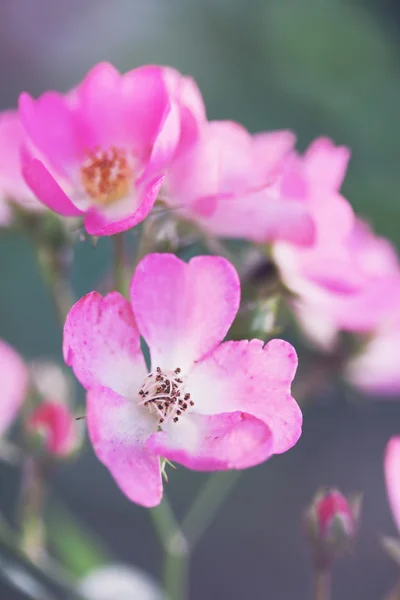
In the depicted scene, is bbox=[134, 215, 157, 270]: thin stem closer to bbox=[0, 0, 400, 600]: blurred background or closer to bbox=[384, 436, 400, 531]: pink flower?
bbox=[384, 436, 400, 531]: pink flower

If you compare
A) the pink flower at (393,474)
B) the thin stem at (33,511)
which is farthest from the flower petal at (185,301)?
the thin stem at (33,511)

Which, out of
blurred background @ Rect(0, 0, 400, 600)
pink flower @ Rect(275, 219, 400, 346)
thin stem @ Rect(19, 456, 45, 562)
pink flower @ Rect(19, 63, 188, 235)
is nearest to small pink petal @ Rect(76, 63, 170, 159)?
pink flower @ Rect(19, 63, 188, 235)

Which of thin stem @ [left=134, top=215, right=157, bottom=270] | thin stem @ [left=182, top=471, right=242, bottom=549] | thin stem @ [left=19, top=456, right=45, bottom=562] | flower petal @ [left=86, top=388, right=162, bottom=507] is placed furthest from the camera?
thin stem @ [left=182, top=471, right=242, bottom=549]

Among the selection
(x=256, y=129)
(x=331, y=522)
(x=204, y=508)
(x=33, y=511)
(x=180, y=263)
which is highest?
(x=180, y=263)

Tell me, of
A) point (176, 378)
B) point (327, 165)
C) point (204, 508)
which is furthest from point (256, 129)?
point (176, 378)

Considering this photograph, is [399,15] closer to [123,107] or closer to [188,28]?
[188,28]

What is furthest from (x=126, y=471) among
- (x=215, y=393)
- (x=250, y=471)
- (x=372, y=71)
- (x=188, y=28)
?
(x=188, y=28)

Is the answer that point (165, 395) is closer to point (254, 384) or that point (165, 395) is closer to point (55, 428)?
point (254, 384)
